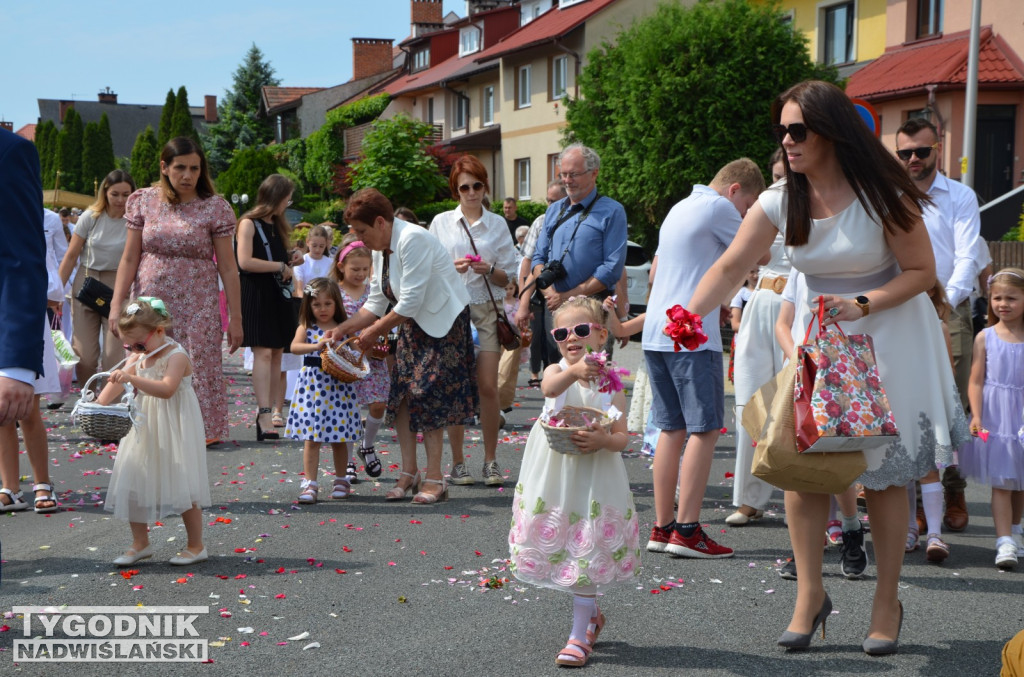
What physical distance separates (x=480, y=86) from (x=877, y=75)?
24.9 m

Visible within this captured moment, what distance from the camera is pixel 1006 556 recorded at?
5.89 meters

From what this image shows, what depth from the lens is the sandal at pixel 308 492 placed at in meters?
7.45

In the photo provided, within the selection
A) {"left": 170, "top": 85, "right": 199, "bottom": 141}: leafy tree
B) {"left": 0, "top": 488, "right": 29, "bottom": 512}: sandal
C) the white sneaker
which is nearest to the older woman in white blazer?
{"left": 0, "top": 488, "right": 29, "bottom": 512}: sandal

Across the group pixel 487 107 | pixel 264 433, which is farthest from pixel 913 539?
pixel 487 107

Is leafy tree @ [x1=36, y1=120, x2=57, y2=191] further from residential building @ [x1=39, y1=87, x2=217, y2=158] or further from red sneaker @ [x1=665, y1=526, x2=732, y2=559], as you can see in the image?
red sneaker @ [x1=665, y1=526, x2=732, y2=559]

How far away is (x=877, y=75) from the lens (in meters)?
29.0

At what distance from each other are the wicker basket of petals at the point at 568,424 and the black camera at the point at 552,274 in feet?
9.96

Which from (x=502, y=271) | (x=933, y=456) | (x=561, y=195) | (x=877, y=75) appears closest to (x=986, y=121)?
(x=877, y=75)

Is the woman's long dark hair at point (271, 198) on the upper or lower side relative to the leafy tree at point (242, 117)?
lower

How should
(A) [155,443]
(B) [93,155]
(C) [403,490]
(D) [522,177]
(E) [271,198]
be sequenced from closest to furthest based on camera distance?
1. (A) [155,443]
2. (C) [403,490]
3. (E) [271,198]
4. (D) [522,177]
5. (B) [93,155]

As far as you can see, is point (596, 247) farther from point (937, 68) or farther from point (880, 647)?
point (937, 68)

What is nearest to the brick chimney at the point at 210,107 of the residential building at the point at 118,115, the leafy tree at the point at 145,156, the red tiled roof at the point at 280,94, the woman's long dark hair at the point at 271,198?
the residential building at the point at 118,115

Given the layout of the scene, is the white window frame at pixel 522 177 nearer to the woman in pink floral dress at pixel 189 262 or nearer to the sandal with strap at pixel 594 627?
the woman in pink floral dress at pixel 189 262

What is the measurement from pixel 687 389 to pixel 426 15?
218ft
